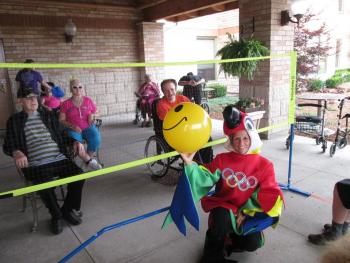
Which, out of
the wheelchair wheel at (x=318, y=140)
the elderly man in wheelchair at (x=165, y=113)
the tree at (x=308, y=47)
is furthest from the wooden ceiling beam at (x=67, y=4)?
the wheelchair wheel at (x=318, y=140)

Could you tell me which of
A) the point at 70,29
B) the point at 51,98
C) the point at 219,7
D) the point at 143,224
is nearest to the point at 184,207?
the point at 143,224

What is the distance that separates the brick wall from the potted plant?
3210mm

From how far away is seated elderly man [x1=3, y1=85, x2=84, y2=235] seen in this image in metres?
2.61

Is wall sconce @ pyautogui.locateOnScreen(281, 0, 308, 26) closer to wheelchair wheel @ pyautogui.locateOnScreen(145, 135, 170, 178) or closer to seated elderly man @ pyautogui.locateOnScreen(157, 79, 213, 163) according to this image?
seated elderly man @ pyautogui.locateOnScreen(157, 79, 213, 163)

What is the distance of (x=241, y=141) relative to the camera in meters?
1.98

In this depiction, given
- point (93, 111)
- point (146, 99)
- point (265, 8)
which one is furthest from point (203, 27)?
point (93, 111)

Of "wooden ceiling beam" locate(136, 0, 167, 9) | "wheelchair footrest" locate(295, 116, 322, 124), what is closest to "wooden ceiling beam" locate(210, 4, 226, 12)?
"wooden ceiling beam" locate(136, 0, 167, 9)

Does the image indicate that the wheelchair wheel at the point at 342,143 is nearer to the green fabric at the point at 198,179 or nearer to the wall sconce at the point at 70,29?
the green fabric at the point at 198,179

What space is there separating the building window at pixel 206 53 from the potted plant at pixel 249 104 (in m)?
7.15

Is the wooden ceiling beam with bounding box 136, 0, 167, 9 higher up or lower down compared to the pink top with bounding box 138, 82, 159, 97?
higher up

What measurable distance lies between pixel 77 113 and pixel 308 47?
7.43 metres

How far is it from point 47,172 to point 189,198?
150cm

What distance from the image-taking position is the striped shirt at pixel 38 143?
2.66 meters

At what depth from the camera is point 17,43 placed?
660 cm
